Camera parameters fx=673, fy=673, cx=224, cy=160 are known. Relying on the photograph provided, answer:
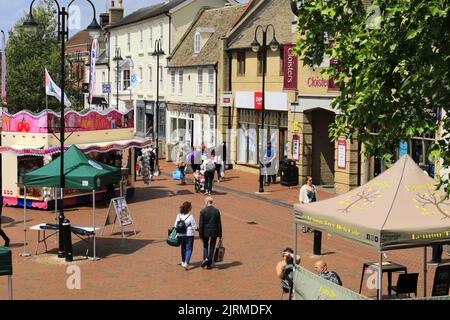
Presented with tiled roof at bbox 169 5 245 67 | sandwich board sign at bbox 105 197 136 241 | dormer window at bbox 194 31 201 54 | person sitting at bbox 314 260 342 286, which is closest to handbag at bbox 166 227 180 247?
sandwich board sign at bbox 105 197 136 241

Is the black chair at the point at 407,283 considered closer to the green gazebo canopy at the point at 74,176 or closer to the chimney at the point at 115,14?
the green gazebo canopy at the point at 74,176

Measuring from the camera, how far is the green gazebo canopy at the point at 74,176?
58.0 feet

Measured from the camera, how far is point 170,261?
1664 centimetres

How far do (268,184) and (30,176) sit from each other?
15236mm

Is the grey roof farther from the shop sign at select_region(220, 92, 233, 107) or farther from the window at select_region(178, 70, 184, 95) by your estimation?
the shop sign at select_region(220, 92, 233, 107)

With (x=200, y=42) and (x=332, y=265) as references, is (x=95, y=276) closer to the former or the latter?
(x=332, y=265)

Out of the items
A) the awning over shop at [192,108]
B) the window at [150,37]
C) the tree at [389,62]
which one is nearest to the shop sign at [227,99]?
the awning over shop at [192,108]

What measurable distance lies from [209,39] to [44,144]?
19.7m

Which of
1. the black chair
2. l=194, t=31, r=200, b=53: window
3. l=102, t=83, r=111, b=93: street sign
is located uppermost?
l=194, t=31, r=200, b=53: window

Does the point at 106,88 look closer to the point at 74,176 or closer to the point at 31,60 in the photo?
the point at 31,60

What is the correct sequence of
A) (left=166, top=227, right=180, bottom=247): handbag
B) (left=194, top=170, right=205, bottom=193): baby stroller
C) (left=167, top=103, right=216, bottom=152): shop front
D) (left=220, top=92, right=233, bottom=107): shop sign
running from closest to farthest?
(left=166, top=227, right=180, bottom=247): handbag
(left=194, top=170, right=205, bottom=193): baby stroller
(left=220, top=92, right=233, bottom=107): shop sign
(left=167, top=103, right=216, bottom=152): shop front

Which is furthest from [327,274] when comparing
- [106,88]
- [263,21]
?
[106,88]

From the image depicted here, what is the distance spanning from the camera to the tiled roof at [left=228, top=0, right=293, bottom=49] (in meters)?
33.9

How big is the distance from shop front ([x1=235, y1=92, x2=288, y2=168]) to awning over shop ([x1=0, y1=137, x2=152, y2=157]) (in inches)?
251
